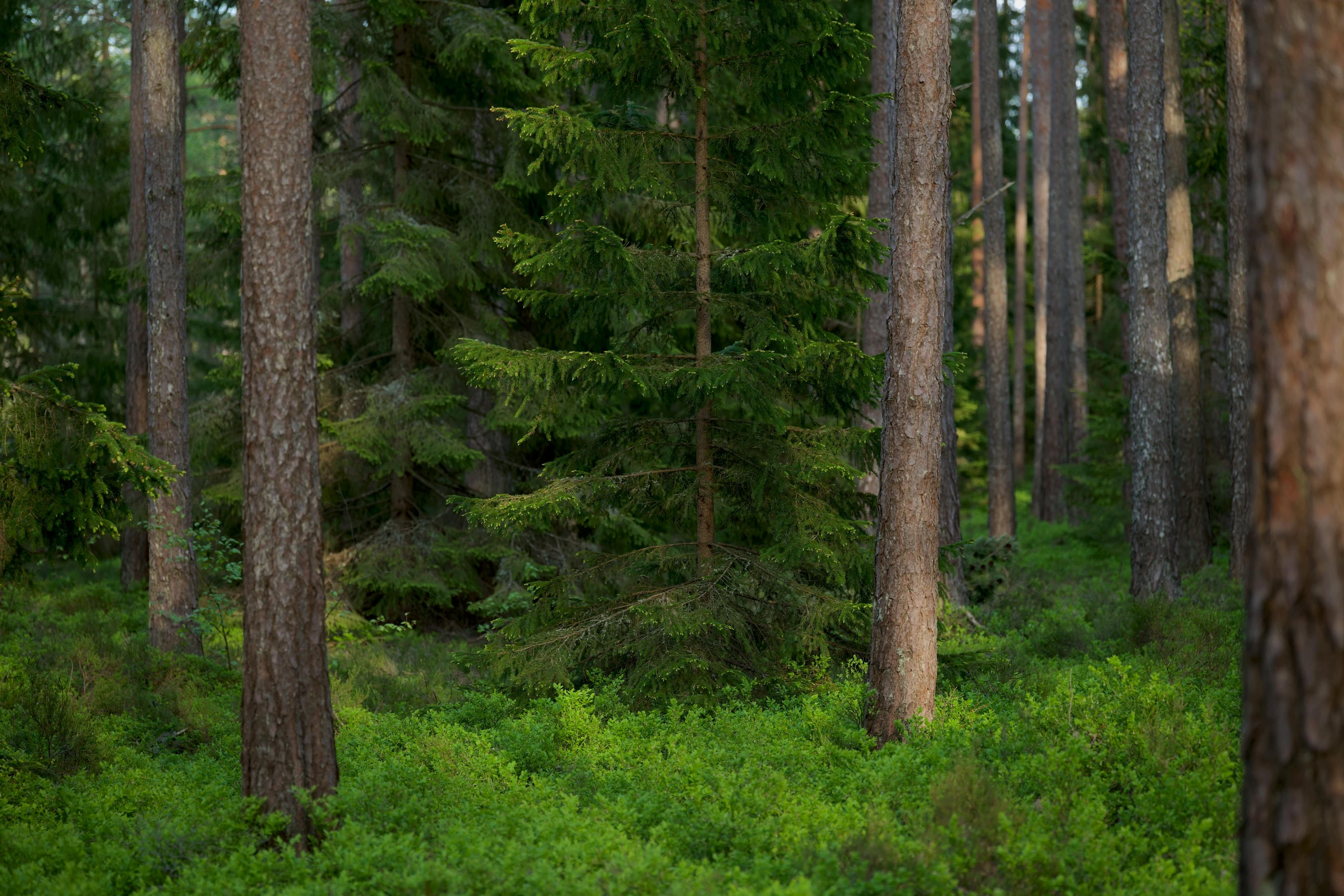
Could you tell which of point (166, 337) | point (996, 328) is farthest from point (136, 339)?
point (996, 328)

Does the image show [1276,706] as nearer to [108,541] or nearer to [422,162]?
[422,162]

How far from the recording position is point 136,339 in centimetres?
1616

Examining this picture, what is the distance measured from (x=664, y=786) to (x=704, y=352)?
12.9 ft

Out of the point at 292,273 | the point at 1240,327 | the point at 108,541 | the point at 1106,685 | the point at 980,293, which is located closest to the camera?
the point at 292,273

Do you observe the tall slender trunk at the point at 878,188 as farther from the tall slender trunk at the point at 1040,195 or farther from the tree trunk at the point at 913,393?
the tall slender trunk at the point at 1040,195

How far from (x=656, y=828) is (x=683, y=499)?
3900 millimetres

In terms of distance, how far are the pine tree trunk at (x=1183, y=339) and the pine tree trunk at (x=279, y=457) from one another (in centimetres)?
1320

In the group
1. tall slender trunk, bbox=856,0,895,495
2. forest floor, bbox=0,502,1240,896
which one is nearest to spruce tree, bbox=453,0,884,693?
forest floor, bbox=0,502,1240,896

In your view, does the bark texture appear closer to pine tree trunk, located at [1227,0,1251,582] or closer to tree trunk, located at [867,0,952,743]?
tree trunk, located at [867,0,952,743]

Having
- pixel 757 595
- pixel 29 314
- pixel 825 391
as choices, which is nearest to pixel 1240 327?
pixel 825 391

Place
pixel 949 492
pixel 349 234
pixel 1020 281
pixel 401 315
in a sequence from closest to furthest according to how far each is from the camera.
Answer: pixel 349 234 < pixel 949 492 < pixel 401 315 < pixel 1020 281

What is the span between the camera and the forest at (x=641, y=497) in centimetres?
495

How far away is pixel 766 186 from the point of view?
9.23 metres

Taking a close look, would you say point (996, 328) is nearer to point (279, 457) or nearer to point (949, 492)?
point (949, 492)
